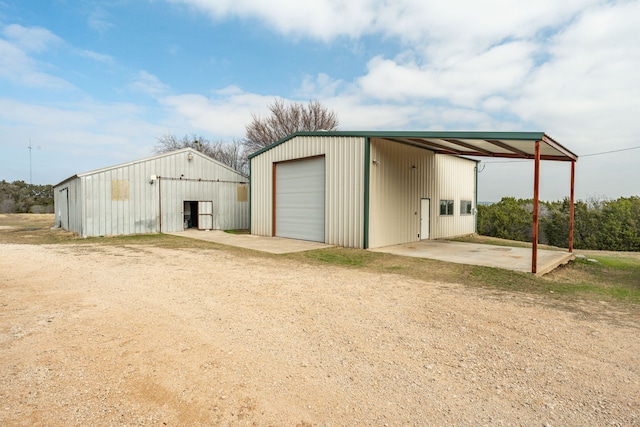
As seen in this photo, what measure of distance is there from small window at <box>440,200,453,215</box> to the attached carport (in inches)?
108

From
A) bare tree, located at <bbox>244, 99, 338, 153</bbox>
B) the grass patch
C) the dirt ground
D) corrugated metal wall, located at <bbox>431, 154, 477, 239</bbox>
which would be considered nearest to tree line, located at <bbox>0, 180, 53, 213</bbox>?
bare tree, located at <bbox>244, 99, 338, 153</bbox>

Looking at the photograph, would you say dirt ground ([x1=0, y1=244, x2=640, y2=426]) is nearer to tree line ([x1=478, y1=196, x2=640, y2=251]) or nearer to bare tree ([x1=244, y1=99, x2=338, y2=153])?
tree line ([x1=478, y1=196, x2=640, y2=251])

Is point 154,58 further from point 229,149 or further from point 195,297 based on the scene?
point 229,149

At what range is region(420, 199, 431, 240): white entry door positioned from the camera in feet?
48.3

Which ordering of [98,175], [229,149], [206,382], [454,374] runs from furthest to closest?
[229,149] → [98,175] → [454,374] → [206,382]

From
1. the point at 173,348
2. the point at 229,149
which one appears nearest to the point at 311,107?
the point at 229,149

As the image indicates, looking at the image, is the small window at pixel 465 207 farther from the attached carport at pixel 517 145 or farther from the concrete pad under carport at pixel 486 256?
the concrete pad under carport at pixel 486 256

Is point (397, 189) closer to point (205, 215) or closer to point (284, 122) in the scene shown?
point (205, 215)

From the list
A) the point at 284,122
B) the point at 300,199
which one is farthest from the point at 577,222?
the point at 284,122

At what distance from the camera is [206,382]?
2.91m

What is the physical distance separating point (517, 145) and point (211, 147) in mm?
37774

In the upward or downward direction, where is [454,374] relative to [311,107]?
downward

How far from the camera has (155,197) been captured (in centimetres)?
1766

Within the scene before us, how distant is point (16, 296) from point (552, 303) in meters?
9.04
